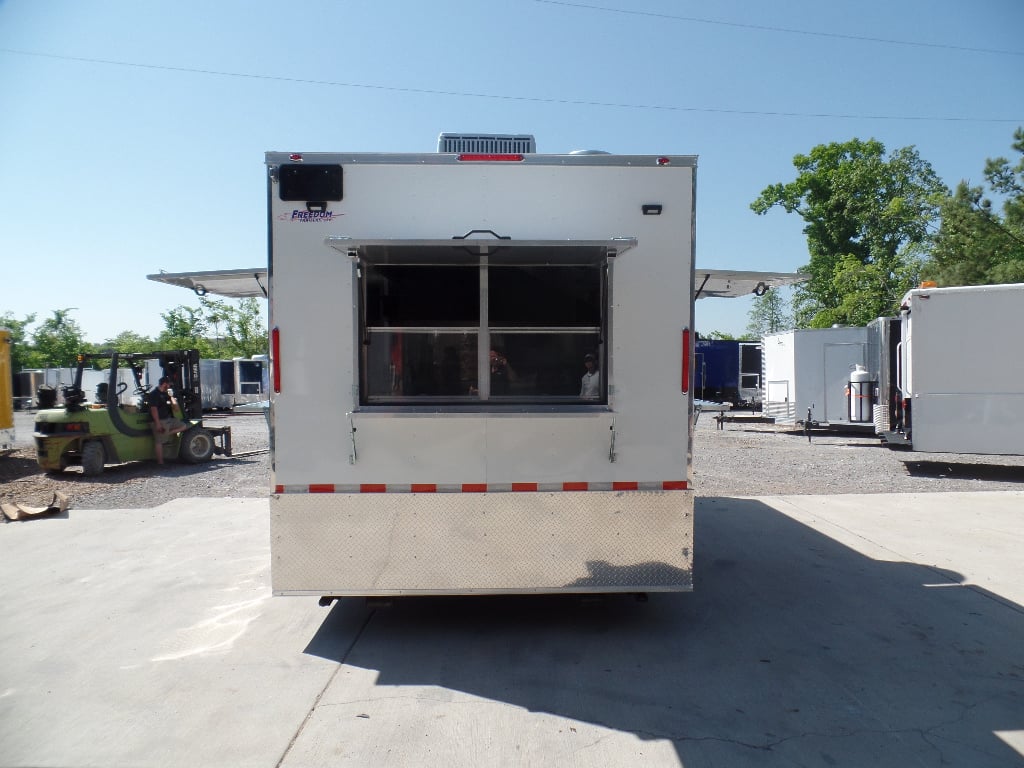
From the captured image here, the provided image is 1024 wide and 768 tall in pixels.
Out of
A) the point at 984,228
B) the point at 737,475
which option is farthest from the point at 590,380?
the point at 984,228

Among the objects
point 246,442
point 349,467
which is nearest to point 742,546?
point 349,467

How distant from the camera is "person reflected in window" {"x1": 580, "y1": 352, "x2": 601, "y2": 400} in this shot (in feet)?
15.1

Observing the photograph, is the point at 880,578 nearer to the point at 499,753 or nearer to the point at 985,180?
the point at 499,753

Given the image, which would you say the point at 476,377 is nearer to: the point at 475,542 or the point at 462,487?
the point at 462,487

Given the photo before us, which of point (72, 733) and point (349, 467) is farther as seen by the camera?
point (349, 467)

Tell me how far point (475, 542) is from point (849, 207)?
40.1m

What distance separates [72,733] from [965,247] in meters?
27.3

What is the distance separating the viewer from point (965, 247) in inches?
925

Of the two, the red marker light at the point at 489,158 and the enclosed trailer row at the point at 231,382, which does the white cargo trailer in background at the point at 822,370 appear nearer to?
the red marker light at the point at 489,158

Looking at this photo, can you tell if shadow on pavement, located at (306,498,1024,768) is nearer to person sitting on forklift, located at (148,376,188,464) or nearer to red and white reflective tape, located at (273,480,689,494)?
red and white reflective tape, located at (273,480,689,494)

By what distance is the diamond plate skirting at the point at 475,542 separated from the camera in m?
4.45

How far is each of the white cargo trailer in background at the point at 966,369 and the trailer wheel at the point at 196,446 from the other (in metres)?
13.0

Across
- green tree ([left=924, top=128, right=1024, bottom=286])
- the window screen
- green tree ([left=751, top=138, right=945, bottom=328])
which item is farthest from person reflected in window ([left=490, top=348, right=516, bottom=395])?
green tree ([left=751, top=138, right=945, bottom=328])

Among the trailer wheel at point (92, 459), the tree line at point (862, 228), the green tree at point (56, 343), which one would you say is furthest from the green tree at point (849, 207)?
the green tree at point (56, 343)
